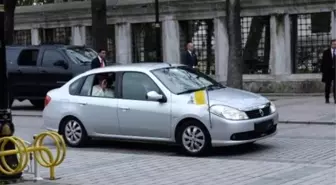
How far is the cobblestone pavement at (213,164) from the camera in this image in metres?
9.63

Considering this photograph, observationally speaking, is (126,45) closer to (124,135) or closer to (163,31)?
(163,31)

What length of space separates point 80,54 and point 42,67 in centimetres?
122

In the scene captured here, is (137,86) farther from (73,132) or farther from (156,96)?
(73,132)

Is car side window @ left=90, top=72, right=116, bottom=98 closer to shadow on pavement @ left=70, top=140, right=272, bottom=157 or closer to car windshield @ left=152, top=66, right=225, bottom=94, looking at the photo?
car windshield @ left=152, top=66, right=225, bottom=94

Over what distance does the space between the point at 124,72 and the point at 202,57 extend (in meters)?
12.7

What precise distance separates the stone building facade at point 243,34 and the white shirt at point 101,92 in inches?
433

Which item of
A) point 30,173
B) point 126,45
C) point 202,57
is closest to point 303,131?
point 30,173

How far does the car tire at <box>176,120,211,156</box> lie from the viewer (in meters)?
11.7

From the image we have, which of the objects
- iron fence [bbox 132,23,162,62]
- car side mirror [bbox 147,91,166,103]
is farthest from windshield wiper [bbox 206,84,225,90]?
iron fence [bbox 132,23,162,62]

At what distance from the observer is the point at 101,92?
13.2m

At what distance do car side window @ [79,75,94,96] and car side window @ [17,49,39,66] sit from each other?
26.7 feet

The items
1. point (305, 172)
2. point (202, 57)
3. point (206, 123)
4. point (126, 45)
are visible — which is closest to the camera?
point (305, 172)

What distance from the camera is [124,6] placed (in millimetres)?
27172

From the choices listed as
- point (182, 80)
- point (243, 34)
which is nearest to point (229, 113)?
point (182, 80)
